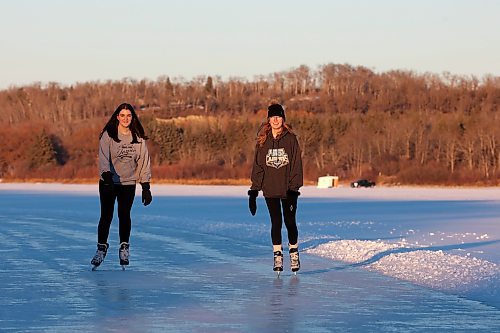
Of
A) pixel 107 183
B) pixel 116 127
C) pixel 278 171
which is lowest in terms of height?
pixel 107 183

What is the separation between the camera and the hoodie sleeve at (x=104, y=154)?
10852 millimetres

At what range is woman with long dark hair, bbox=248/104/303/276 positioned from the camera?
402 inches

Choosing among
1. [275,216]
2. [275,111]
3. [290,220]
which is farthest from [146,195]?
[275,111]

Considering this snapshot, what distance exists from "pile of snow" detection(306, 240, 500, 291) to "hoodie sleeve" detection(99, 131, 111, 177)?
3.28 m

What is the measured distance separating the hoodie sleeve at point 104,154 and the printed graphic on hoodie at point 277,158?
6.23ft

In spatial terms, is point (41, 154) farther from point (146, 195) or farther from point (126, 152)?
point (146, 195)

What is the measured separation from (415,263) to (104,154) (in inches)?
155

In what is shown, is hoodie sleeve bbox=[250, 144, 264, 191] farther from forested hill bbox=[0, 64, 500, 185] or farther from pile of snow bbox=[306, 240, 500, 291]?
forested hill bbox=[0, 64, 500, 185]

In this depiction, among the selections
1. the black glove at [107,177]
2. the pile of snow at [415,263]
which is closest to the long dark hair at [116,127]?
the black glove at [107,177]

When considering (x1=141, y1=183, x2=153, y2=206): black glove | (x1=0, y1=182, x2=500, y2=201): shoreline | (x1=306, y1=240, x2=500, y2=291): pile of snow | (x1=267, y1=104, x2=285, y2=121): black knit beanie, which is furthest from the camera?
(x1=0, y1=182, x2=500, y2=201): shoreline

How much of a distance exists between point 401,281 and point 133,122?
3.54 m

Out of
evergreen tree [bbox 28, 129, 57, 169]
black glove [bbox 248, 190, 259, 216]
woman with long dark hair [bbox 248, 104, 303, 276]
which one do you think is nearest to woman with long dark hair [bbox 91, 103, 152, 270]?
black glove [bbox 248, 190, 259, 216]

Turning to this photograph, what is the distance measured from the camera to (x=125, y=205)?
11008 millimetres

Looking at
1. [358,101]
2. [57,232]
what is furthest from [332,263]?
[358,101]
